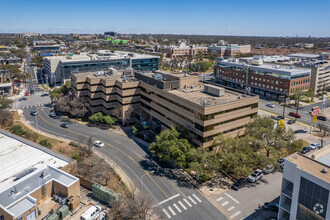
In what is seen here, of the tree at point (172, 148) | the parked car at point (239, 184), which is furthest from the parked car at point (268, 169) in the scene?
the tree at point (172, 148)

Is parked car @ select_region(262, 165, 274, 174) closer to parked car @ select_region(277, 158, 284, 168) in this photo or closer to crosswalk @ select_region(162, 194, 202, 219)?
parked car @ select_region(277, 158, 284, 168)

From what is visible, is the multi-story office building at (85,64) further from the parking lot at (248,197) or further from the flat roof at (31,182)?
the parking lot at (248,197)

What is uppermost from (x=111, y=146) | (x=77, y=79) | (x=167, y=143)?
(x=77, y=79)

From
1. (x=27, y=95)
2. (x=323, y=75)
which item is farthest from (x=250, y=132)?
(x=27, y=95)

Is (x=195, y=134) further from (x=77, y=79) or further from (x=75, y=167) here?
(x=77, y=79)

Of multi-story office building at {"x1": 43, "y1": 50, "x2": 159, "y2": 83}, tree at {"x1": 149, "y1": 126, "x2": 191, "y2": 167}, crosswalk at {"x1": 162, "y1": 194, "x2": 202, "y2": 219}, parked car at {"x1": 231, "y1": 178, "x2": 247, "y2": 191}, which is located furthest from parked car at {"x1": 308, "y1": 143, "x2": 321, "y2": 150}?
multi-story office building at {"x1": 43, "y1": 50, "x2": 159, "y2": 83}

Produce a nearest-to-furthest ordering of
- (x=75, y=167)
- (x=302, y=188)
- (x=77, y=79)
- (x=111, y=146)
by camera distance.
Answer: (x=302, y=188)
(x=75, y=167)
(x=111, y=146)
(x=77, y=79)

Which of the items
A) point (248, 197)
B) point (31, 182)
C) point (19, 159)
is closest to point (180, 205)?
point (248, 197)
